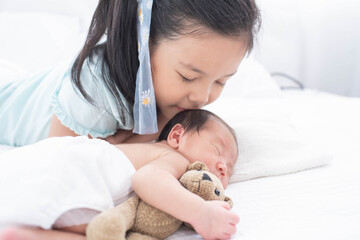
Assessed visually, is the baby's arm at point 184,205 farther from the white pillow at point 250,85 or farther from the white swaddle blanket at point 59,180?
the white pillow at point 250,85

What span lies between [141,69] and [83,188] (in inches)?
16.9

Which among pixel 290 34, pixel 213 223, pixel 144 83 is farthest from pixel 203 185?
pixel 290 34

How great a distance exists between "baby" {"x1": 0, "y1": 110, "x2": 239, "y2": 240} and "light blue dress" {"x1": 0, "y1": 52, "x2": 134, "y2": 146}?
0.89 ft

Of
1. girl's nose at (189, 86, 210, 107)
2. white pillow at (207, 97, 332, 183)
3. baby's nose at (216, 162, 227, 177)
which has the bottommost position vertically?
white pillow at (207, 97, 332, 183)

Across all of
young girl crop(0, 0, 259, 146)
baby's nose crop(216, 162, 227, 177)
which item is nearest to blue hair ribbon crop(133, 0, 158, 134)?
young girl crop(0, 0, 259, 146)

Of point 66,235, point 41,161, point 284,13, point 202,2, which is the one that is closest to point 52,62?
point 202,2

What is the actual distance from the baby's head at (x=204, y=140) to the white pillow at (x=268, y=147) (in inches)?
2.5

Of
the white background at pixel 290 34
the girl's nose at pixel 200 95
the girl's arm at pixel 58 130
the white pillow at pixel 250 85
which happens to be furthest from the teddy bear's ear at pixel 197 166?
the white background at pixel 290 34

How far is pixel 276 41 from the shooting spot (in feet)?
8.28

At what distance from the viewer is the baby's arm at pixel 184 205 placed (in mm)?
645

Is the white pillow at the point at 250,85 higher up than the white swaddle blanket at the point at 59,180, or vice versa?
the white swaddle blanket at the point at 59,180

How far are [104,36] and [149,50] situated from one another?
212 millimetres

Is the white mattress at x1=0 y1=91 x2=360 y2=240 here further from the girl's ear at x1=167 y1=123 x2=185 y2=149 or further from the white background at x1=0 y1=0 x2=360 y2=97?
the white background at x1=0 y1=0 x2=360 y2=97

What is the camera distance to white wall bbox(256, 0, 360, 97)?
7.77 feet
